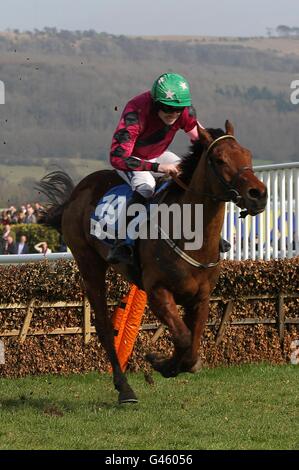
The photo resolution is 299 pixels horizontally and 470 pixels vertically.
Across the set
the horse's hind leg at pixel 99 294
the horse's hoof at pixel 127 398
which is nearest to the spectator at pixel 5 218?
the horse's hind leg at pixel 99 294

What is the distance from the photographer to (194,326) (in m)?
6.96

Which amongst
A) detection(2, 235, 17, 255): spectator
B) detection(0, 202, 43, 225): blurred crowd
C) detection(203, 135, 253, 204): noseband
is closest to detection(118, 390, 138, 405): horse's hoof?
detection(203, 135, 253, 204): noseband

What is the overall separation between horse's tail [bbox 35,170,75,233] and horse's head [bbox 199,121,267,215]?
2381mm

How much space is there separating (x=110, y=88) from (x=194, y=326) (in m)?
60.6

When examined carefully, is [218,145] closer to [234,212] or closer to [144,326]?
[144,326]

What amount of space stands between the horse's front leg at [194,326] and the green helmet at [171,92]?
4.23 ft

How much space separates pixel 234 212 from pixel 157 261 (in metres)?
4.35

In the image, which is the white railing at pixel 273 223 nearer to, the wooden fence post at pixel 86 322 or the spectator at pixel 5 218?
the wooden fence post at pixel 86 322

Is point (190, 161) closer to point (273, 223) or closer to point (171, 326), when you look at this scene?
point (171, 326)

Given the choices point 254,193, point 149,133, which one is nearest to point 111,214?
point 149,133

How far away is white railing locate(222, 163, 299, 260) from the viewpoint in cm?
1075

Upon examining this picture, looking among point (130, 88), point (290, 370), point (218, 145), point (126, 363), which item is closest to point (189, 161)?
point (218, 145)

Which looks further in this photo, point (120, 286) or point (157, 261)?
point (120, 286)

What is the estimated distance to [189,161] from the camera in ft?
23.1
